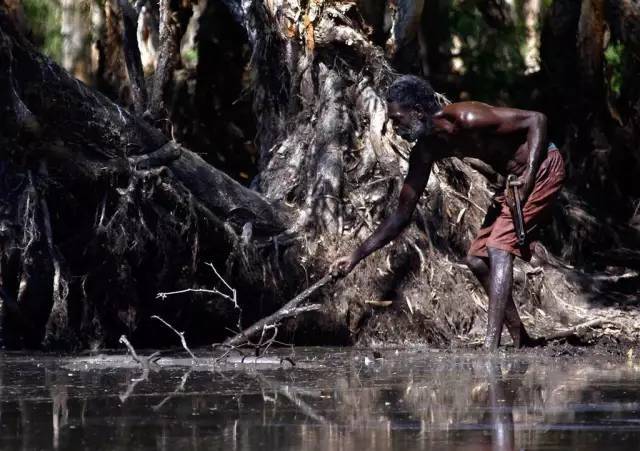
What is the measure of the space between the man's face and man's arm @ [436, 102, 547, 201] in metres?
0.16

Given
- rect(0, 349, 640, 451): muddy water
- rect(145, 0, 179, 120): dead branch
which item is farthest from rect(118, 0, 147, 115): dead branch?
rect(0, 349, 640, 451): muddy water

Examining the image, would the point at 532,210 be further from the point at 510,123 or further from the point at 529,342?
the point at 529,342

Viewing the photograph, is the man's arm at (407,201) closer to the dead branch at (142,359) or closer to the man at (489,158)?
the man at (489,158)

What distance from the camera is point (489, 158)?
8797mm

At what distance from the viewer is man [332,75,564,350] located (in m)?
8.34

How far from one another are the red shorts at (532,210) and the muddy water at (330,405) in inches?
28.7

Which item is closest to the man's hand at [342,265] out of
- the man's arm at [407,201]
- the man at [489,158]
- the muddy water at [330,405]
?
the man at [489,158]

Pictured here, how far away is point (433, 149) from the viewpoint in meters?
8.57

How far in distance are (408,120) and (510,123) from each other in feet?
2.35

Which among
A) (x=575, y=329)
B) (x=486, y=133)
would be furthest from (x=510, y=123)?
(x=575, y=329)

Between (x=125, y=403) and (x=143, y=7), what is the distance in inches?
351

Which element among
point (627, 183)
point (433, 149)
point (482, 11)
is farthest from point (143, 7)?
point (433, 149)

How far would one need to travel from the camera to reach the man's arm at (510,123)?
8438 mm

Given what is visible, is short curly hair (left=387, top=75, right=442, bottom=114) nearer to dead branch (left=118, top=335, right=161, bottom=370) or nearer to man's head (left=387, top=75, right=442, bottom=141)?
man's head (left=387, top=75, right=442, bottom=141)
